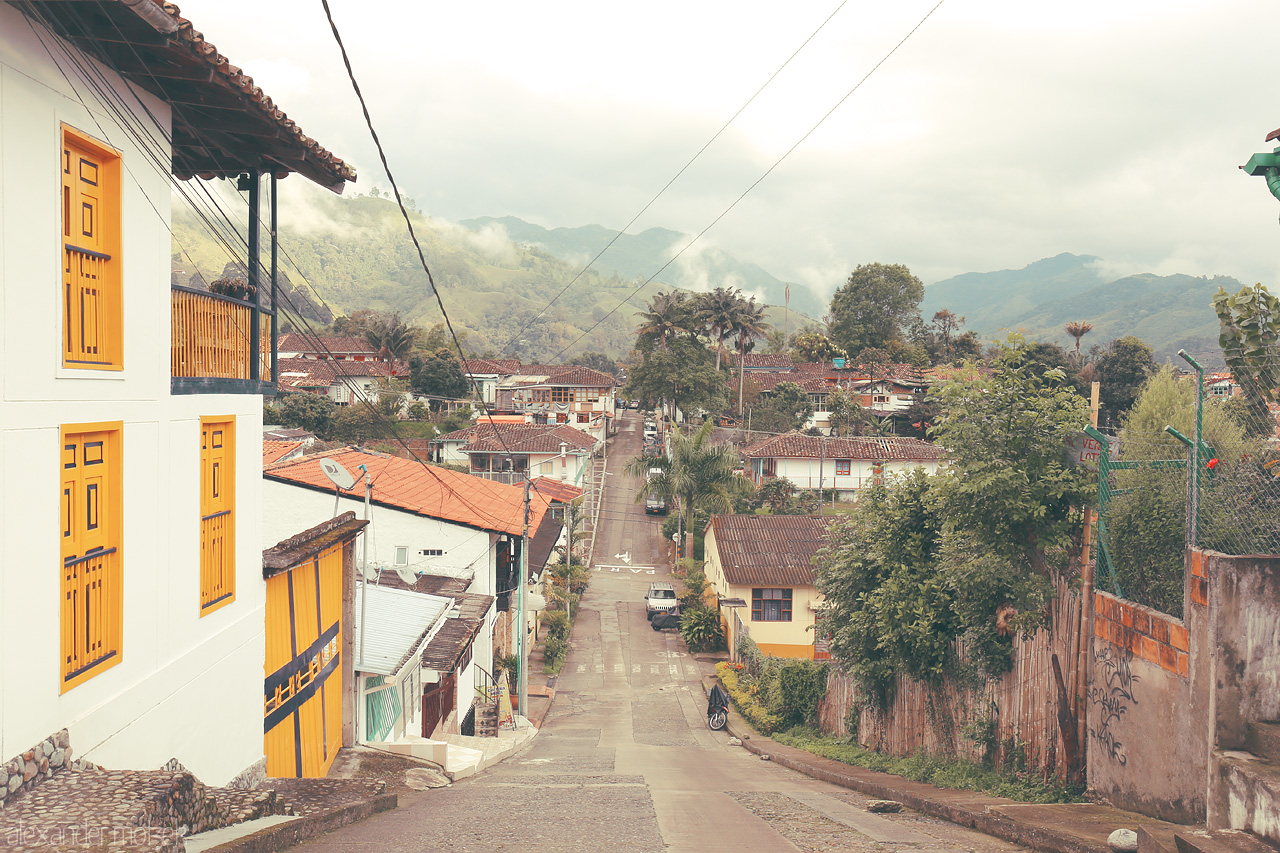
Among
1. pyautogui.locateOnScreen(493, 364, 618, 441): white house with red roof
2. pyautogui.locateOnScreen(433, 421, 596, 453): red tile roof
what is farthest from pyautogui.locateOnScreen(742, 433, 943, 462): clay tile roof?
pyautogui.locateOnScreen(493, 364, 618, 441): white house with red roof

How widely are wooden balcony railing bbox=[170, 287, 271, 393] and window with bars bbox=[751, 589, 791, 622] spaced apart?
24.2 metres

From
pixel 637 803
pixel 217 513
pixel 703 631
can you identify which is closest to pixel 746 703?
pixel 703 631

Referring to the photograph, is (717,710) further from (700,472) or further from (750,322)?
(750,322)

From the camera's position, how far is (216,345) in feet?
27.3

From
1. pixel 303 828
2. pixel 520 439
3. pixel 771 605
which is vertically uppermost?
pixel 520 439

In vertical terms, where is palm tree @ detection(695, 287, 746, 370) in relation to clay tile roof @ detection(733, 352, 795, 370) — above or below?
above

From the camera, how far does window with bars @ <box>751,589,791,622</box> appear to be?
102ft

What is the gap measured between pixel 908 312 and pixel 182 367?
279 feet

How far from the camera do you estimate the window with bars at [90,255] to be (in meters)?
5.92

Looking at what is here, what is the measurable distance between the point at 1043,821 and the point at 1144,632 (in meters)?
1.83

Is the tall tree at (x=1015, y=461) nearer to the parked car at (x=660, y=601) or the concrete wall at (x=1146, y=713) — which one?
the concrete wall at (x=1146, y=713)

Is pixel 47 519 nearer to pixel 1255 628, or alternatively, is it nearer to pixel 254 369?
pixel 254 369

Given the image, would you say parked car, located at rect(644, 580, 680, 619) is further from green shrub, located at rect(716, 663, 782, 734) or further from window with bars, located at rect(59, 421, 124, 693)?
window with bars, located at rect(59, 421, 124, 693)

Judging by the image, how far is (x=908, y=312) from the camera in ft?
281
